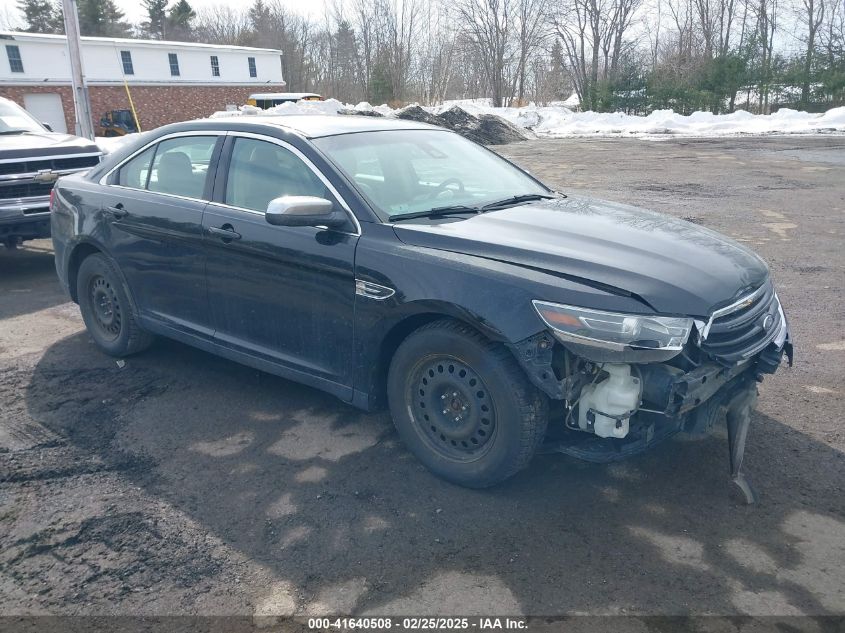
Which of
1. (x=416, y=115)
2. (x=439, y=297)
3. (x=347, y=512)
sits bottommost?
(x=347, y=512)

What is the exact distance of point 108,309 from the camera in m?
5.42

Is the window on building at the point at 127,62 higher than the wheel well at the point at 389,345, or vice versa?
the window on building at the point at 127,62

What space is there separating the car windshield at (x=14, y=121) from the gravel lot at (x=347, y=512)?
16.0ft

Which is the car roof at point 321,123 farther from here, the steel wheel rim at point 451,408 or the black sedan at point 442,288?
the steel wheel rim at point 451,408

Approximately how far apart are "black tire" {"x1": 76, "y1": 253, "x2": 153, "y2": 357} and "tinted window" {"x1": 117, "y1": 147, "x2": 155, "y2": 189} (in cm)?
59

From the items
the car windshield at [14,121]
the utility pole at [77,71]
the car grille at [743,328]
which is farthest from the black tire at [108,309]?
the utility pole at [77,71]

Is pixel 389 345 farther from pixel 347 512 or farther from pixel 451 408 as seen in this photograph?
pixel 347 512

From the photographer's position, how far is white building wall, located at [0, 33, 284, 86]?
37906 millimetres

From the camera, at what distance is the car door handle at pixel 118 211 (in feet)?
16.3

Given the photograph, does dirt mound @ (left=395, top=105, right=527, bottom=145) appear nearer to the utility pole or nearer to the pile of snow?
the pile of snow

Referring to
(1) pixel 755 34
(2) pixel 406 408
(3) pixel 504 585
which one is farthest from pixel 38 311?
(1) pixel 755 34

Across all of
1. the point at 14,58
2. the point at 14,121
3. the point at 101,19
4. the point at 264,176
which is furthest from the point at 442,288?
the point at 101,19

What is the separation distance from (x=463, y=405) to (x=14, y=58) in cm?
4284

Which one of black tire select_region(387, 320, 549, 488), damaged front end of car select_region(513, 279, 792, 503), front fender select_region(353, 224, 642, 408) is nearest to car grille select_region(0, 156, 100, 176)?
front fender select_region(353, 224, 642, 408)
